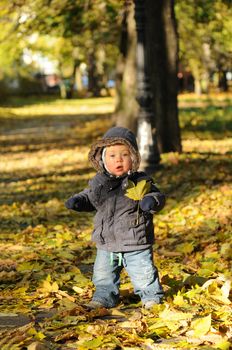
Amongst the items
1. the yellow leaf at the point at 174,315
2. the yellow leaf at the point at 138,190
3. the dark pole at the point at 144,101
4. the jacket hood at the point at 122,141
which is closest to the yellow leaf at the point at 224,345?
the yellow leaf at the point at 174,315

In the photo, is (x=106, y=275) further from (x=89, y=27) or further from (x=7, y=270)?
(x=89, y=27)

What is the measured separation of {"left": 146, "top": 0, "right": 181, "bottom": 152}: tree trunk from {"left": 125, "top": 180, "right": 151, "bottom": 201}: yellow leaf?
9933 mm

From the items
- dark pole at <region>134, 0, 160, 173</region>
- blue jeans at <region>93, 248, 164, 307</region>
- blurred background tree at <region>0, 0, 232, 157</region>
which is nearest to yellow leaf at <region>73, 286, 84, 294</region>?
blue jeans at <region>93, 248, 164, 307</region>

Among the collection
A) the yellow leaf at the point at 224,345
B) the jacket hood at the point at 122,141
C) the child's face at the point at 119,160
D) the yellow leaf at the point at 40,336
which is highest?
the jacket hood at the point at 122,141

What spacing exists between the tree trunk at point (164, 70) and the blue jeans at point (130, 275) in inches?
384

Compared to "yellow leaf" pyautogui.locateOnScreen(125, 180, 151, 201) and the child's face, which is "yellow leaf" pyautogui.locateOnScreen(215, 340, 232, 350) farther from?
the child's face

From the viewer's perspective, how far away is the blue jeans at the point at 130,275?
16.1 feet

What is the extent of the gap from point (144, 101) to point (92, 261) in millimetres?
5396

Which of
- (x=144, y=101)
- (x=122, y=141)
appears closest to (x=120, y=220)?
(x=122, y=141)

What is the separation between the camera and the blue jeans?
4910 mm

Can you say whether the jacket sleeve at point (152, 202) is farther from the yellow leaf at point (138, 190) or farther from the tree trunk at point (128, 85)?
the tree trunk at point (128, 85)

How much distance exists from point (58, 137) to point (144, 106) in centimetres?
1195

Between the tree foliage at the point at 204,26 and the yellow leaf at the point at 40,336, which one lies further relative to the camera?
the tree foliage at the point at 204,26

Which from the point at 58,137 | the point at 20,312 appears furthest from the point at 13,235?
the point at 58,137
